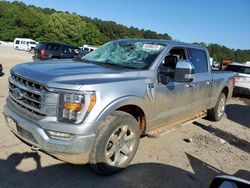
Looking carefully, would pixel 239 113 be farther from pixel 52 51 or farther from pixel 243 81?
pixel 52 51

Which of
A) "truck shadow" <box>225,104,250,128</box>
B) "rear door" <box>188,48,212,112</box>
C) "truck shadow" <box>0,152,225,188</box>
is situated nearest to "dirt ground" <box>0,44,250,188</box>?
"truck shadow" <box>0,152,225,188</box>

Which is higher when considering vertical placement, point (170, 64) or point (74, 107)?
point (170, 64)

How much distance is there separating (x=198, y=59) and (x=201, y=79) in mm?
455

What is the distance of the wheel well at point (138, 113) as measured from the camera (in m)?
4.11

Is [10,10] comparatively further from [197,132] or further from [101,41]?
[197,132]

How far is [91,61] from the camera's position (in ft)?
16.1

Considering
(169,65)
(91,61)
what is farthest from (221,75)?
(91,61)

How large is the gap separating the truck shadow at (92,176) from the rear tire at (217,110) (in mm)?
3002

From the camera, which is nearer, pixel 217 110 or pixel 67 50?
pixel 217 110

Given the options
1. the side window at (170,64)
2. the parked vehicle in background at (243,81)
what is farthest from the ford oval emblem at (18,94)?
the parked vehicle in background at (243,81)

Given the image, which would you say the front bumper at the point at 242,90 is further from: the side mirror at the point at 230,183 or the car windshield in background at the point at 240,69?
the side mirror at the point at 230,183

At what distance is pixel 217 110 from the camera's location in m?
7.25

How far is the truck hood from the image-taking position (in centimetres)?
331

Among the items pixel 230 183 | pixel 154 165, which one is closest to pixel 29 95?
pixel 154 165
